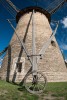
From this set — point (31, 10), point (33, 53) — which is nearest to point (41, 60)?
Answer: point (33, 53)

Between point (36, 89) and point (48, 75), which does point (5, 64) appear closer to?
point (48, 75)

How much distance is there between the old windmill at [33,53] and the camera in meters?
14.4

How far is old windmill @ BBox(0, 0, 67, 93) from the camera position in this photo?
14.4 metres

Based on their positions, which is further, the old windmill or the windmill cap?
the windmill cap

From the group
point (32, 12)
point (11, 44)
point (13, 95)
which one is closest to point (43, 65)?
point (11, 44)

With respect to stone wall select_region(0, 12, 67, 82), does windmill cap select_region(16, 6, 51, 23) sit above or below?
above

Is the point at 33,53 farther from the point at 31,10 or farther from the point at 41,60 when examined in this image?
the point at 31,10

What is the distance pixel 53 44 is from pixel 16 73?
4918 millimetres

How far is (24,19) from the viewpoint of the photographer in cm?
1925

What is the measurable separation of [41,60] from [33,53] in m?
2.48

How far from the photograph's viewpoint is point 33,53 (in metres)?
13.0

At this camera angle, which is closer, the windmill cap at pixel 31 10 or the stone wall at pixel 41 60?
the stone wall at pixel 41 60

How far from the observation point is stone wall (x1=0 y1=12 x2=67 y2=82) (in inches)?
586

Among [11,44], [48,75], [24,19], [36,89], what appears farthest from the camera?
[24,19]
